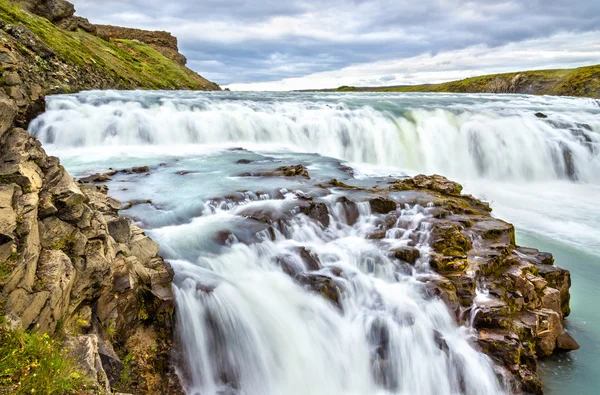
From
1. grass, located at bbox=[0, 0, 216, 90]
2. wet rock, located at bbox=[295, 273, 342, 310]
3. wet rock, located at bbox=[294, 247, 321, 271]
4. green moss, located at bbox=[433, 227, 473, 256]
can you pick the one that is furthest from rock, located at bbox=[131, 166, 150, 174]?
grass, located at bbox=[0, 0, 216, 90]

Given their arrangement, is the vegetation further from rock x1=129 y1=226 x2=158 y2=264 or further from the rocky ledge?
rock x1=129 y1=226 x2=158 y2=264

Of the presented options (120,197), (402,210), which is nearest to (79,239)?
(120,197)

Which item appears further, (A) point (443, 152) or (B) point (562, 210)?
(A) point (443, 152)

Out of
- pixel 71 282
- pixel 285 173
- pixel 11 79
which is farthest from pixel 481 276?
pixel 11 79

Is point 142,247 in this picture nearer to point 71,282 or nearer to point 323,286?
point 71,282

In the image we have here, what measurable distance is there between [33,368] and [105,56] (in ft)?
193

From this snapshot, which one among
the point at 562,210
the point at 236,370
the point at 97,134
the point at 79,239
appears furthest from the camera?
the point at 97,134

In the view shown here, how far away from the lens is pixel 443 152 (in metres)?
23.6

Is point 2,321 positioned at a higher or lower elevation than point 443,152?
higher

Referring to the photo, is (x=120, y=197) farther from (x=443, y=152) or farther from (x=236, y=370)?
(x=443, y=152)

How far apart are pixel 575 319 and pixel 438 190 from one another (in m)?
5.24

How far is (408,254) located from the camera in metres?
8.96

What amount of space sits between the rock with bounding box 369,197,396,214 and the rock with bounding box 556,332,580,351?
4.83 meters

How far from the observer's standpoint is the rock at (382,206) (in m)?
11.1
